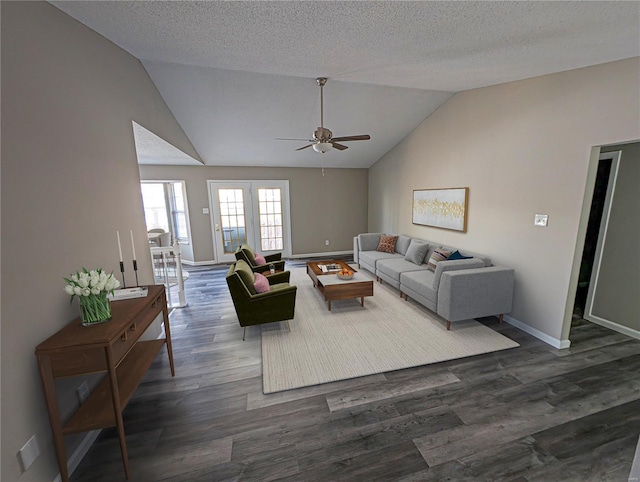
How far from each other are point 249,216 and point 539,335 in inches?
234

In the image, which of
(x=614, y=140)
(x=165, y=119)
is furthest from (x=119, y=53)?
(x=614, y=140)

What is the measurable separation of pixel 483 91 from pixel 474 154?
2.73ft

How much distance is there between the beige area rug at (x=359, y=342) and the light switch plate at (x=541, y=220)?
1.39 meters

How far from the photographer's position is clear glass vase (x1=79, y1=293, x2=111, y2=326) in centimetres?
160

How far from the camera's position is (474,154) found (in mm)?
3818

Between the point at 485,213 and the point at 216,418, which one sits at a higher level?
the point at 485,213

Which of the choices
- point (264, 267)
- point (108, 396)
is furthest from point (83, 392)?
point (264, 267)

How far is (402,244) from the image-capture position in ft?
17.6

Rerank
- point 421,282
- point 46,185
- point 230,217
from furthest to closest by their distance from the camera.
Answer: point 230,217, point 421,282, point 46,185

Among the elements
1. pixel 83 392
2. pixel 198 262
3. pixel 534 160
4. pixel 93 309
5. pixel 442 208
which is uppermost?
pixel 534 160

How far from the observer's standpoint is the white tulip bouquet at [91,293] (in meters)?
1.56

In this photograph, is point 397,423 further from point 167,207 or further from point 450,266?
point 167,207

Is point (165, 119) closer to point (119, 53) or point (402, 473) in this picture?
point (119, 53)

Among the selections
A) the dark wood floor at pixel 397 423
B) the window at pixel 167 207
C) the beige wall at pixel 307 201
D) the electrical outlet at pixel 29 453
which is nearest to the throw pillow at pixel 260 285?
the dark wood floor at pixel 397 423
